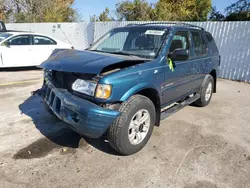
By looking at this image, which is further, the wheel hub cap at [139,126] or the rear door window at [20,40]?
the rear door window at [20,40]

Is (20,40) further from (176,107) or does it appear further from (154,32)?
(176,107)

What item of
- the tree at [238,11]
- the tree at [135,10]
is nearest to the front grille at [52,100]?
the tree at [238,11]

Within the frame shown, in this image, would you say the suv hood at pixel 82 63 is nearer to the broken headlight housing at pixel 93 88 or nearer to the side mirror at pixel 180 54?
the broken headlight housing at pixel 93 88

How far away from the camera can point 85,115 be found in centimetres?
261

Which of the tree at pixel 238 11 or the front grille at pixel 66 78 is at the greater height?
the tree at pixel 238 11

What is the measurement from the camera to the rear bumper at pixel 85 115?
2.61m

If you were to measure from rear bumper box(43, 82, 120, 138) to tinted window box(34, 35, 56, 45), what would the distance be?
7248mm

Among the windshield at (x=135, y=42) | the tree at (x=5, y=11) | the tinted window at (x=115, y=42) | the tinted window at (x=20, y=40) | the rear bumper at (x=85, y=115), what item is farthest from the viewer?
the tree at (x=5, y=11)

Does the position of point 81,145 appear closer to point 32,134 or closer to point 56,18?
point 32,134

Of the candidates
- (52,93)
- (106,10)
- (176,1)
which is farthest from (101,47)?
(176,1)

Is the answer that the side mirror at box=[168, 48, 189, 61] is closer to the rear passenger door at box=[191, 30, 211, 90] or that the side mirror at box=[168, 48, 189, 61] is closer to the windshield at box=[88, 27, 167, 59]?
the windshield at box=[88, 27, 167, 59]

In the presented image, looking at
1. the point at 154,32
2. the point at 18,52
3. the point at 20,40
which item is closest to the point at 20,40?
the point at 20,40

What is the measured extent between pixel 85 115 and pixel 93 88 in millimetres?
359

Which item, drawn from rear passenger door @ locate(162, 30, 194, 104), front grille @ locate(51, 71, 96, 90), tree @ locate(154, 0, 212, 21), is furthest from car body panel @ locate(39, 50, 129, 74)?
tree @ locate(154, 0, 212, 21)
